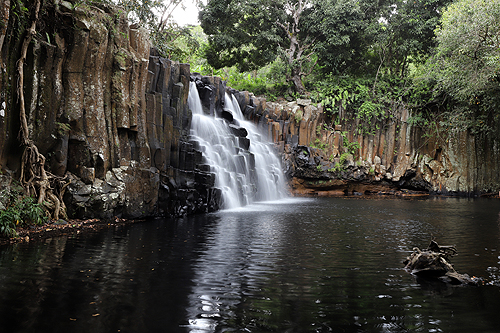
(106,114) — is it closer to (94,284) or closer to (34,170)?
(34,170)

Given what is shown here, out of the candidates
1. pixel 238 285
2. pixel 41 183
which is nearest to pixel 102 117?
pixel 41 183

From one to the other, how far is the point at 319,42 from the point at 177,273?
120 feet

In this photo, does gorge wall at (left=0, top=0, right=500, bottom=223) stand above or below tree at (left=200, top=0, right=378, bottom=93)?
below

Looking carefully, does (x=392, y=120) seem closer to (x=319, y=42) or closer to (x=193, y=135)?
(x=319, y=42)

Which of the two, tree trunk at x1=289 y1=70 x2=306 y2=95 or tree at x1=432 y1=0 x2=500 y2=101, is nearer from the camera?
tree at x1=432 y1=0 x2=500 y2=101

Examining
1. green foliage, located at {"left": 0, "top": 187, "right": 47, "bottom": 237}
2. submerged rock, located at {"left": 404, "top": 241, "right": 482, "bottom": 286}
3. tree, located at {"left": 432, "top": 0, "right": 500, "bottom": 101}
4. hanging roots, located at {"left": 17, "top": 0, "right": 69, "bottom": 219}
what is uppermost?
tree, located at {"left": 432, "top": 0, "right": 500, "bottom": 101}

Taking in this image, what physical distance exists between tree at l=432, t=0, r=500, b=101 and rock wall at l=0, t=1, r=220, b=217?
1960 cm

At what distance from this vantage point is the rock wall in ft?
41.5

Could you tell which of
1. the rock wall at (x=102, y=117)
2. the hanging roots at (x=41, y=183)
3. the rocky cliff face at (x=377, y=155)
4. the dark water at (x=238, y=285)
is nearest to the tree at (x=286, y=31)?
the rocky cliff face at (x=377, y=155)

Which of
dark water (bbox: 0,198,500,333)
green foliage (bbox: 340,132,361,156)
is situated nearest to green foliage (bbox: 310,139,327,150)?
green foliage (bbox: 340,132,361,156)

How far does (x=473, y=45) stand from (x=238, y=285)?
25.0 metres

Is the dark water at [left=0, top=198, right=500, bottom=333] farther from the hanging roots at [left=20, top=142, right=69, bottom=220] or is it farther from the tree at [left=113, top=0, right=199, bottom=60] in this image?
the tree at [left=113, top=0, right=199, bottom=60]

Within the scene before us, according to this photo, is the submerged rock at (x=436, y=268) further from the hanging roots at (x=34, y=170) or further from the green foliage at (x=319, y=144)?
the green foliage at (x=319, y=144)

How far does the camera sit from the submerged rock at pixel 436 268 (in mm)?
7151
